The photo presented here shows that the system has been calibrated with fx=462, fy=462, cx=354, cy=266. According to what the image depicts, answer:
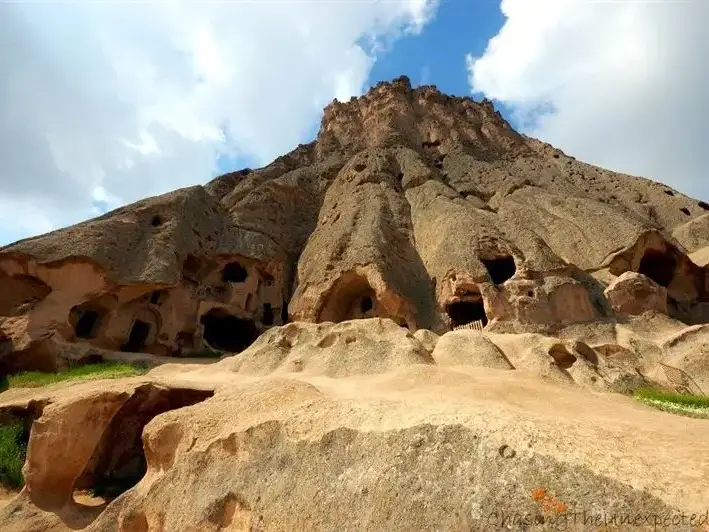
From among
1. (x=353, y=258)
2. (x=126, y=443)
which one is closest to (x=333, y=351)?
(x=126, y=443)

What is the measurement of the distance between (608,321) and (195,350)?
17232 mm

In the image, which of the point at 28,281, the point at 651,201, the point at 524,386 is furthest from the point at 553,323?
the point at 28,281

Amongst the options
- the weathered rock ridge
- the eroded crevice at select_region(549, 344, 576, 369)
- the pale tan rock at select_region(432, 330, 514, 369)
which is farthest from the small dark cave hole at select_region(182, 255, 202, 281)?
the eroded crevice at select_region(549, 344, 576, 369)

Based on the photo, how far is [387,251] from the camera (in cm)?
2198

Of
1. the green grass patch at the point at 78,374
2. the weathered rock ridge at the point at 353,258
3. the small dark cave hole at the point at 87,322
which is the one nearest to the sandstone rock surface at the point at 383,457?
the green grass patch at the point at 78,374

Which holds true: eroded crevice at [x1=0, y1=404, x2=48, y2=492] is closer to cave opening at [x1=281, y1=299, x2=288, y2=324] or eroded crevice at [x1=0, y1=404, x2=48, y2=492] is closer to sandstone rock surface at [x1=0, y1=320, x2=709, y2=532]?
sandstone rock surface at [x1=0, y1=320, x2=709, y2=532]

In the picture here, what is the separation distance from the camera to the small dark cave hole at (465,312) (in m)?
20.4

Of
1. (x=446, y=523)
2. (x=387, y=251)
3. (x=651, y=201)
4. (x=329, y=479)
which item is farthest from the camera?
(x=651, y=201)

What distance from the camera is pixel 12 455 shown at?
38.1 feet

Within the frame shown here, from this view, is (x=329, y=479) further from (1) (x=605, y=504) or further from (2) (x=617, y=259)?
(2) (x=617, y=259)

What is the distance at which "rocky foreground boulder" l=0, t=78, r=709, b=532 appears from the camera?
4152 mm

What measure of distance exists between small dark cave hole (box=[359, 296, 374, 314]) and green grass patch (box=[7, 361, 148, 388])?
32.7ft

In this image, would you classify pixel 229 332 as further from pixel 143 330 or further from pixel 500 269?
pixel 500 269

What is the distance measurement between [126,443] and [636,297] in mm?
18089
